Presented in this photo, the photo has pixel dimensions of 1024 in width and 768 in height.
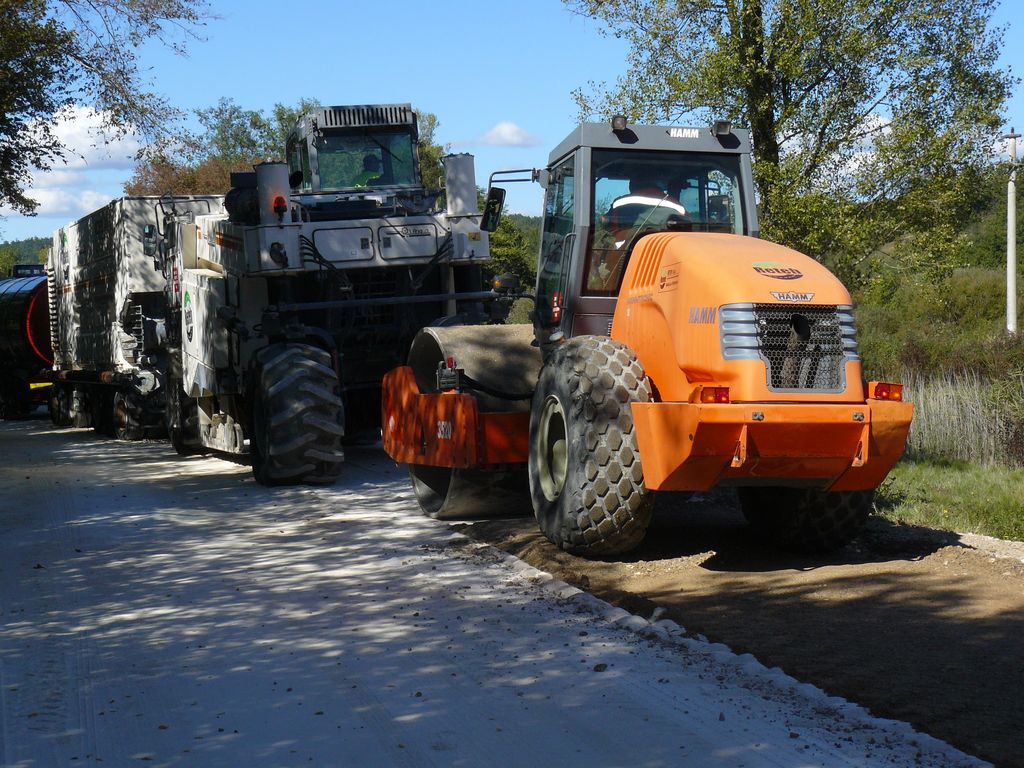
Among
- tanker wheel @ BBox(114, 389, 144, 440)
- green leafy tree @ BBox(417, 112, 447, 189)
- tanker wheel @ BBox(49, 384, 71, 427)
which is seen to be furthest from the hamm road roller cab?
green leafy tree @ BBox(417, 112, 447, 189)

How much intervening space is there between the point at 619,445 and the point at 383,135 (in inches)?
345

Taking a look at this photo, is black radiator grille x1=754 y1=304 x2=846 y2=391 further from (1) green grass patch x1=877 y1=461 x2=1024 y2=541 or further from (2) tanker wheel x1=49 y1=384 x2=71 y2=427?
(2) tanker wheel x1=49 y1=384 x2=71 y2=427

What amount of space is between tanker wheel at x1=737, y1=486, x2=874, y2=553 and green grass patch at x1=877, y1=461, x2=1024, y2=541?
176 cm

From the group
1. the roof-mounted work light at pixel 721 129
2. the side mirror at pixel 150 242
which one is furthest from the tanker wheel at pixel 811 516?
the side mirror at pixel 150 242

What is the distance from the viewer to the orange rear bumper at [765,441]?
7.19m

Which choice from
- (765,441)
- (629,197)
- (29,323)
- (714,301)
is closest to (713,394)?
(765,441)

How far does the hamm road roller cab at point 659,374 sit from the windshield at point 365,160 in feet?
17.9

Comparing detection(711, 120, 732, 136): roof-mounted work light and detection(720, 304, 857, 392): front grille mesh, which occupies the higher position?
detection(711, 120, 732, 136): roof-mounted work light

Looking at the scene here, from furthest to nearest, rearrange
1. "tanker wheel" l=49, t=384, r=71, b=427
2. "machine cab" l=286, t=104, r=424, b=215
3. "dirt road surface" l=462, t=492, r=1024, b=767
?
"tanker wheel" l=49, t=384, r=71, b=427
"machine cab" l=286, t=104, r=424, b=215
"dirt road surface" l=462, t=492, r=1024, b=767

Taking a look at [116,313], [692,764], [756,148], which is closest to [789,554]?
[692,764]

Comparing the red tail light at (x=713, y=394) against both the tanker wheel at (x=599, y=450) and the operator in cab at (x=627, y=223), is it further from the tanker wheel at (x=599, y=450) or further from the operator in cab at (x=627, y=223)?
the operator in cab at (x=627, y=223)

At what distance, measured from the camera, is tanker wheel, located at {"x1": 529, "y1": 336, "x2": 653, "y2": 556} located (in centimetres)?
785

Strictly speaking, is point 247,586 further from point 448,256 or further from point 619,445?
point 448,256

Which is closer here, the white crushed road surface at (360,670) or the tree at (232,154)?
the white crushed road surface at (360,670)
